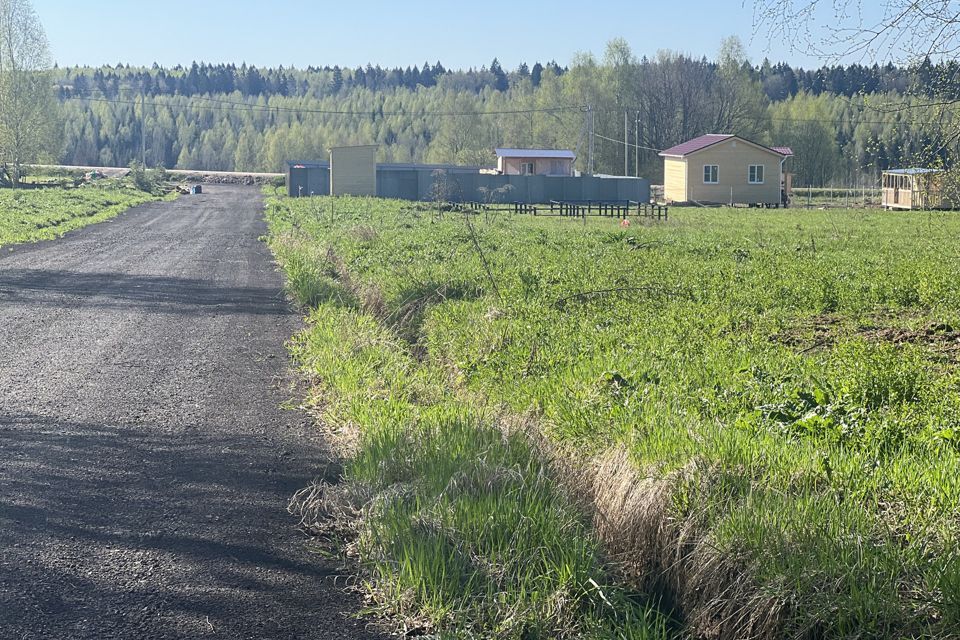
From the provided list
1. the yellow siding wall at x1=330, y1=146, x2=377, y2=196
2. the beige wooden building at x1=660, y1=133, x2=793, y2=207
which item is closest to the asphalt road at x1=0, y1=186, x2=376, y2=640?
the yellow siding wall at x1=330, y1=146, x2=377, y2=196

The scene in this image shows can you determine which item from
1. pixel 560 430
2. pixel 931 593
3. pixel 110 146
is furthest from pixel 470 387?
pixel 110 146

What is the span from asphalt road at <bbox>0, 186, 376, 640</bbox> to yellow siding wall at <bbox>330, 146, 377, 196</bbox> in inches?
1778

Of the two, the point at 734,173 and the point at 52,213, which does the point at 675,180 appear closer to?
the point at 734,173

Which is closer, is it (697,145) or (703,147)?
(703,147)

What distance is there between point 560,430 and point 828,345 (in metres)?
4.38

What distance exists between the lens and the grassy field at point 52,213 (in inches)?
1051

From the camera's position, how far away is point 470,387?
27.7 feet

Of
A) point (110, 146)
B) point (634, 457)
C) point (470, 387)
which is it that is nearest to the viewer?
point (634, 457)

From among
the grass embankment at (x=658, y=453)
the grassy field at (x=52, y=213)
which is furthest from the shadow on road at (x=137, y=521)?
the grassy field at (x=52, y=213)

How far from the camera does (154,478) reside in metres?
6.09

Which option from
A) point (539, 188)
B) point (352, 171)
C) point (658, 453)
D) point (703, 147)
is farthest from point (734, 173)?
point (658, 453)

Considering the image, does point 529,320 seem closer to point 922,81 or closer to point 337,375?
point 337,375

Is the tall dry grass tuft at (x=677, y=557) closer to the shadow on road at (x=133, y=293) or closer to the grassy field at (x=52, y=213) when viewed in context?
the shadow on road at (x=133, y=293)

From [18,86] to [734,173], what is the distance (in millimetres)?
45999
